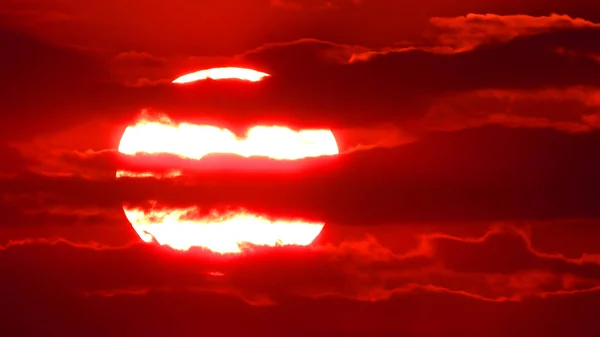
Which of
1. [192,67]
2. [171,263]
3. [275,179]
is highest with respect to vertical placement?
[192,67]

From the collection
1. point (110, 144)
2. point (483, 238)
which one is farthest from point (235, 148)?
point (483, 238)

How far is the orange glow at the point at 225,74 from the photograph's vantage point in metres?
8.07

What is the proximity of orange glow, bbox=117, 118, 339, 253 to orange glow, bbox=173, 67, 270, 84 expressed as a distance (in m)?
0.30

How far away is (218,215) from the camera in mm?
8055

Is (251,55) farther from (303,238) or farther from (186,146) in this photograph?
(303,238)

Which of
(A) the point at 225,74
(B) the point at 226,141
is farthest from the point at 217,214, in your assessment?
(A) the point at 225,74

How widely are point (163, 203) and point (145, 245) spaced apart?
30 cm

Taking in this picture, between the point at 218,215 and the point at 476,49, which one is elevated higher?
the point at 476,49

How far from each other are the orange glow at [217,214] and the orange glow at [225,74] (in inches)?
11.9

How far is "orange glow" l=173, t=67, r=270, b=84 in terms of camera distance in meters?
→ 8.07

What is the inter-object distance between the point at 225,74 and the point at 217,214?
885 millimetres

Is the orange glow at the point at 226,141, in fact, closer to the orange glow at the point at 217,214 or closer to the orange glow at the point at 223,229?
the orange glow at the point at 217,214

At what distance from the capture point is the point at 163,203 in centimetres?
807

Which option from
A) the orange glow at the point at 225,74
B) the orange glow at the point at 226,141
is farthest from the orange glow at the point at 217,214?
the orange glow at the point at 225,74
